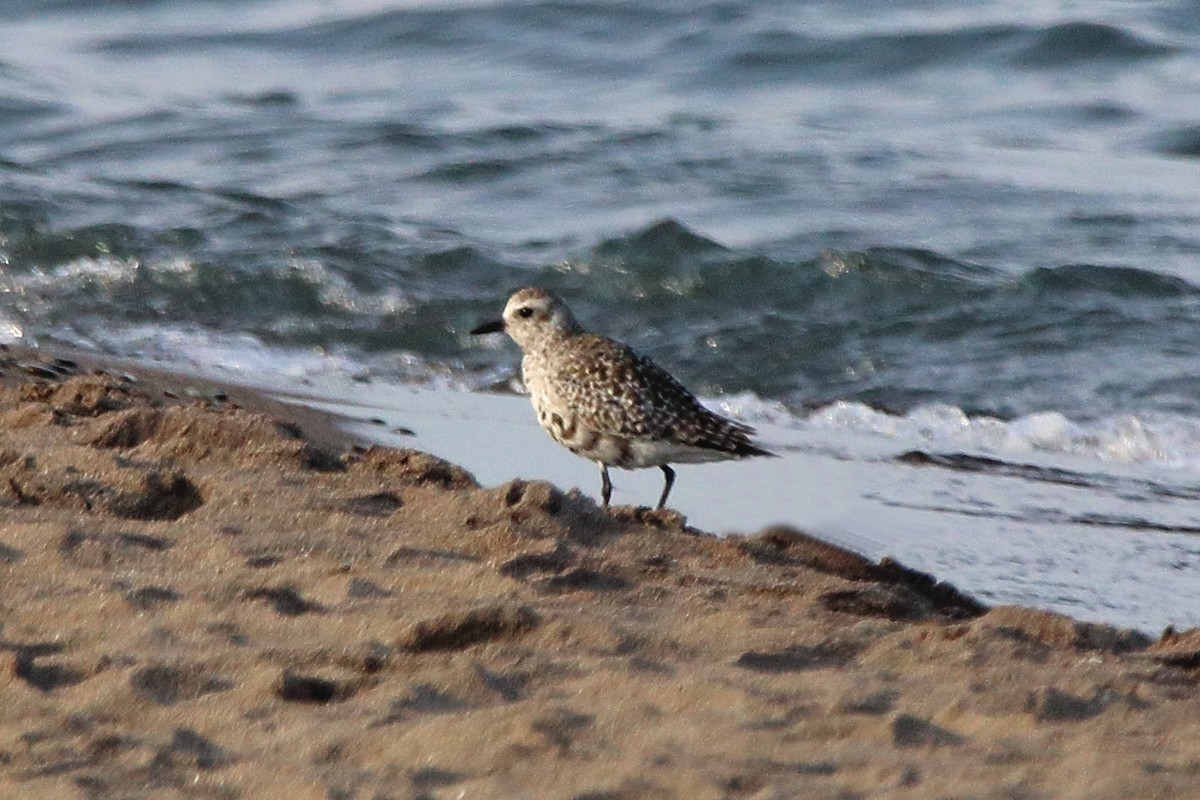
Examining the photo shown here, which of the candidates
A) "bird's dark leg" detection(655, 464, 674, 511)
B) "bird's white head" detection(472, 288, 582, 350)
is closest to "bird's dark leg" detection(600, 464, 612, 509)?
"bird's dark leg" detection(655, 464, 674, 511)

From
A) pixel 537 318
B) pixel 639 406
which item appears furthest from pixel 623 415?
pixel 537 318

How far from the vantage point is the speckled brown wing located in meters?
6.01

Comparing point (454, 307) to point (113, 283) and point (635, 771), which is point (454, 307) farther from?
point (635, 771)

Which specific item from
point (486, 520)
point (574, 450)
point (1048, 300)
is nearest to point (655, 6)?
point (1048, 300)

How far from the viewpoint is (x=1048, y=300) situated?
10.4 metres

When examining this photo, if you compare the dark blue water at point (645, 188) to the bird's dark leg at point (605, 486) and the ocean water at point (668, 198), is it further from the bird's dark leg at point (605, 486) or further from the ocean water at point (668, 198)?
the bird's dark leg at point (605, 486)

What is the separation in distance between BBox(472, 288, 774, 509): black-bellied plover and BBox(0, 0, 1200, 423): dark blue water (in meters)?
2.65

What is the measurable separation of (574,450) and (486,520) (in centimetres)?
170

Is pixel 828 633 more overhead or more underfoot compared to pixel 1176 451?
more overhead

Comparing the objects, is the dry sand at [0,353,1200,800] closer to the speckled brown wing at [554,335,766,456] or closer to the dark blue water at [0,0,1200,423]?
the speckled brown wing at [554,335,766,456]

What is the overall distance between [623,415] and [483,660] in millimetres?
2468

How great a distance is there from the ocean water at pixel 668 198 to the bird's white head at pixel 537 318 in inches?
73.6

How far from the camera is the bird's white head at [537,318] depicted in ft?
22.1

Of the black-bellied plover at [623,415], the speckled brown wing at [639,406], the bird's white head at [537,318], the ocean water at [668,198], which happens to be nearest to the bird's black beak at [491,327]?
the bird's white head at [537,318]
